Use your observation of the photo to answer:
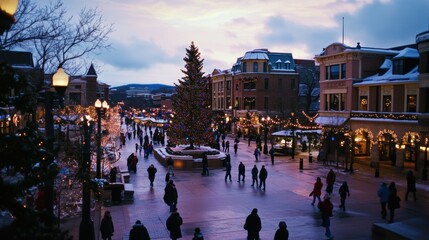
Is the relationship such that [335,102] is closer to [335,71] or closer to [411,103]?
[335,71]

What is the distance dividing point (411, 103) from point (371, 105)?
421cm

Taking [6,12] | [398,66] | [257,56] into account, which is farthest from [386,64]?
[6,12]

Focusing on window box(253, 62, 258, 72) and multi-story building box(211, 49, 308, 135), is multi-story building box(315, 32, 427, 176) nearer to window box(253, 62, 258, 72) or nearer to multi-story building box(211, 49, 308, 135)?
multi-story building box(211, 49, 308, 135)

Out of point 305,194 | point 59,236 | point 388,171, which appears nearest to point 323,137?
point 388,171

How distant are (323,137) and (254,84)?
3050cm

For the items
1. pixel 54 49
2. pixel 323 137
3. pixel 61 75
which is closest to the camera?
pixel 61 75

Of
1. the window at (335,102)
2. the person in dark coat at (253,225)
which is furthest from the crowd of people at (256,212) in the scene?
the window at (335,102)

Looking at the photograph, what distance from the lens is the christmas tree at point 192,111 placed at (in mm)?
37625

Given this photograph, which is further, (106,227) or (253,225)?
(106,227)

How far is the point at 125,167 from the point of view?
35.1 meters

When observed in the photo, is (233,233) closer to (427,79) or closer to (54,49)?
(54,49)

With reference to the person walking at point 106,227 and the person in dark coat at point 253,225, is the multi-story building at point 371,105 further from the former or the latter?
the person walking at point 106,227

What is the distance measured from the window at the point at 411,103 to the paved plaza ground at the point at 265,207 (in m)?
5.33

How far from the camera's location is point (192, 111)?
3794 cm
